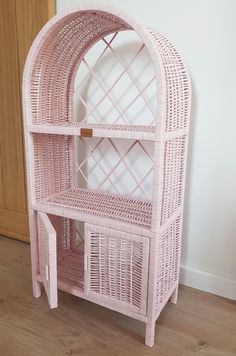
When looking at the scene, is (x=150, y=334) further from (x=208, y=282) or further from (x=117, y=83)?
(x=117, y=83)

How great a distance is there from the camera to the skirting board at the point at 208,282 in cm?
140

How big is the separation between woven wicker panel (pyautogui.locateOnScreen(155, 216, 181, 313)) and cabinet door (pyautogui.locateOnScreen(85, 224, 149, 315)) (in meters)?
0.06

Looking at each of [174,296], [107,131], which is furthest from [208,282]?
[107,131]

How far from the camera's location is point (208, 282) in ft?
4.75

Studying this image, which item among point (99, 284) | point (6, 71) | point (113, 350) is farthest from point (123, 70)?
point (113, 350)

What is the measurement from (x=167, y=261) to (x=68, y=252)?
22.7 inches

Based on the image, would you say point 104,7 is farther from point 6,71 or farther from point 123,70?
point 6,71

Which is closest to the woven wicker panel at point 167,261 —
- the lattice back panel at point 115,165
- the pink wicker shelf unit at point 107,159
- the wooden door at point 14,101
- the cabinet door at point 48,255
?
the pink wicker shelf unit at point 107,159

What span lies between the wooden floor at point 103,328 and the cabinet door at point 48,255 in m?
0.16

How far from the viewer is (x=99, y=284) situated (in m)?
1.21

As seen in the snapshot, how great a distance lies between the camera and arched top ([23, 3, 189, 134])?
0.96 meters

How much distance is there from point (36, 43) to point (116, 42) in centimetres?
43

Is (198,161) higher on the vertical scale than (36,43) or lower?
lower

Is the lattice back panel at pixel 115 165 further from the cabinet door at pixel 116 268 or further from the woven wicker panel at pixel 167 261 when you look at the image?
the cabinet door at pixel 116 268
